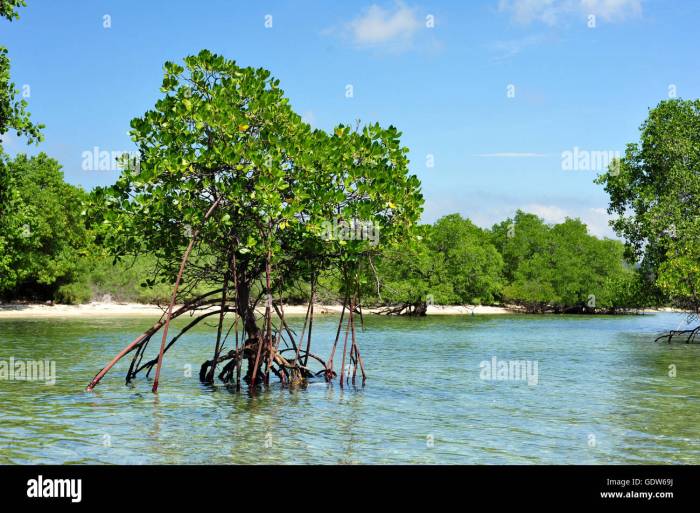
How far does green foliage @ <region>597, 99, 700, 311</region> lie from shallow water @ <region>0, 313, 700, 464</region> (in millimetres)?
9801

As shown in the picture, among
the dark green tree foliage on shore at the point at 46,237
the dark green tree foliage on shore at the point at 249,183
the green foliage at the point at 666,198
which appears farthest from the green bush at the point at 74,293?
the dark green tree foliage on shore at the point at 249,183

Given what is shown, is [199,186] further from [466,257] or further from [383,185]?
[466,257]

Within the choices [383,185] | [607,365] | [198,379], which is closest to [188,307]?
[198,379]

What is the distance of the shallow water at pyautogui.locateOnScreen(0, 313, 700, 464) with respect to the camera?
14.5m

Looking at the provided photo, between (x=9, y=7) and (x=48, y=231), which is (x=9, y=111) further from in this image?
(x=48, y=231)

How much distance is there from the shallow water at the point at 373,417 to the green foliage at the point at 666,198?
32.2ft

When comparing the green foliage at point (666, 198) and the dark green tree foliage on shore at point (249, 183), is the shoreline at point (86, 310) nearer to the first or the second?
the green foliage at point (666, 198)

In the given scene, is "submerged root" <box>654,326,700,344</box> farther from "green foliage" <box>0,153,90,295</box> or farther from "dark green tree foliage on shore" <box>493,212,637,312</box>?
"dark green tree foliage on shore" <box>493,212,637,312</box>

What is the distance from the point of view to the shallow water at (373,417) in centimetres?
1452

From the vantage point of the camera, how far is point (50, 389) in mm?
22344

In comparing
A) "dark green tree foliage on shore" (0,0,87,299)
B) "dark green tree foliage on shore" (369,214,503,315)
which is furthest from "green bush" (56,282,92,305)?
"dark green tree foliage on shore" (369,214,503,315)

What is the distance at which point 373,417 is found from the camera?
1853 cm

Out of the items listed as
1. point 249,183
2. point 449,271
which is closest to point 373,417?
point 249,183
